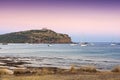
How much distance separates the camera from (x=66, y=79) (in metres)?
29.6

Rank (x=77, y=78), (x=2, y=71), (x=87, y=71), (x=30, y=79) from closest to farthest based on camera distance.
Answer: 1. (x=30, y=79)
2. (x=77, y=78)
3. (x=2, y=71)
4. (x=87, y=71)

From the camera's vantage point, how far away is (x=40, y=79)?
1128 inches

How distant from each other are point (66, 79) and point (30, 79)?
11.0 feet

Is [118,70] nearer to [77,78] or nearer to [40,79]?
[77,78]

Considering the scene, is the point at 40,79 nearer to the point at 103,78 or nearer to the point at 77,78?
the point at 77,78

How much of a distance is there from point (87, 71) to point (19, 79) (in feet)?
38.3

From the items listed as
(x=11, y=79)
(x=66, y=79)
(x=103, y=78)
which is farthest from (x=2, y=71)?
(x=103, y=78)

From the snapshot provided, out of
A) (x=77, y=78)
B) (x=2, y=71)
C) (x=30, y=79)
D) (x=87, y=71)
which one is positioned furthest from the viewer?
(x=87, y=71)

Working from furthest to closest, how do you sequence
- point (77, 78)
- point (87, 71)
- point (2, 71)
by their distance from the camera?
point (87, 71)
point (2, 71)
point (77, 78)

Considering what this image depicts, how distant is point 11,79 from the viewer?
29.5 m

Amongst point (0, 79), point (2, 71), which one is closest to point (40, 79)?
point (0, 79)

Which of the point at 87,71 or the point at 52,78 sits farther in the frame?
the point at 87,71

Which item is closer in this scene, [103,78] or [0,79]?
[0,79]

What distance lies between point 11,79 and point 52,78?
3.64 metres
